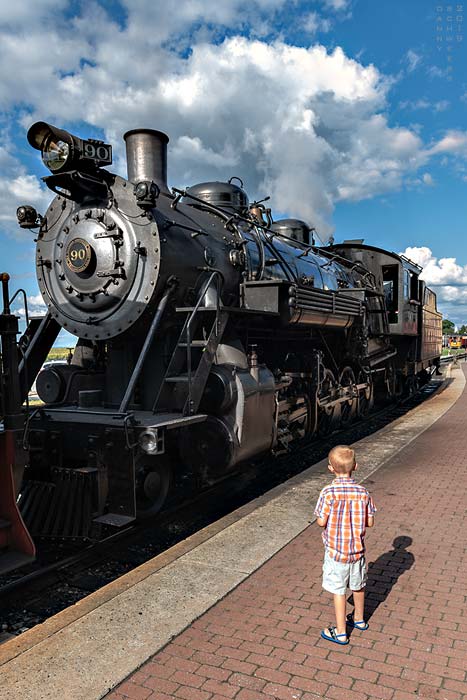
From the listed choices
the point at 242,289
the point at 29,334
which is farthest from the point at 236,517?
the point at 29,334

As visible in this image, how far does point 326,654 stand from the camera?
9.75 ft

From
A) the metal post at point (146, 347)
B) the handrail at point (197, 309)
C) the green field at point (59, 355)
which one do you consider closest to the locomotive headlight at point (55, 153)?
the metal post at point (146, 347)

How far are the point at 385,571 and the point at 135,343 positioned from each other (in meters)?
3.48

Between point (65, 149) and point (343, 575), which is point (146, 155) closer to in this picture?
point (65, 149)

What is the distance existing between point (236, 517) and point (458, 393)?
14.8m

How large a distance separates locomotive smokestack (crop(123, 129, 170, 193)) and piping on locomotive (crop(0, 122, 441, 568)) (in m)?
0.02

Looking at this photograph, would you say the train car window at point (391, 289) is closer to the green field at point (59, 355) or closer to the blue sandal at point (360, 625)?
the green field at point (59, 355)

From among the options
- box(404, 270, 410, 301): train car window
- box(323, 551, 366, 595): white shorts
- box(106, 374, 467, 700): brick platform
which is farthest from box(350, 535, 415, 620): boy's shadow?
box(404, 270, 410, 301): train car window

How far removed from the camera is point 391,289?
13.5m

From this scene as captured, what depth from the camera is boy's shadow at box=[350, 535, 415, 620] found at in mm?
3635

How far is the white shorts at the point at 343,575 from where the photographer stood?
3217 millimetres

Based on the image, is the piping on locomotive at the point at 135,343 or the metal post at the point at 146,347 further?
the metal post at the point at 146,347

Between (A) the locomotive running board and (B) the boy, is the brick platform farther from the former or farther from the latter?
(A) the locomotive running board

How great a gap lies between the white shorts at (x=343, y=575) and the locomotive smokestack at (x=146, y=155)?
4.65m
